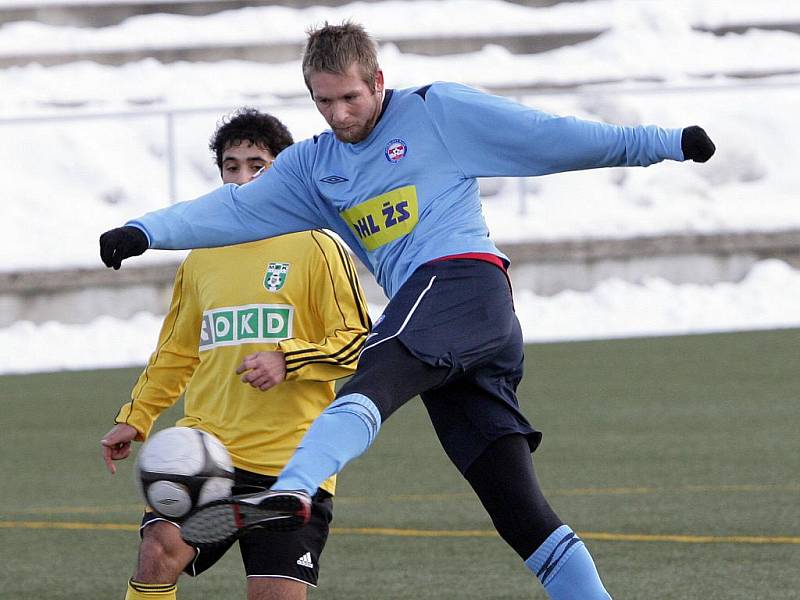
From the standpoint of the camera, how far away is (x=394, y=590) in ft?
23.1

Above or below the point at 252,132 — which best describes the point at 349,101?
above

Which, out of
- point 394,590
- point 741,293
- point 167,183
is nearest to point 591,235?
point 741,293

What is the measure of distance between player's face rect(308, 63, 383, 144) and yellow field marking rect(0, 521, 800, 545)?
3214 millimetres

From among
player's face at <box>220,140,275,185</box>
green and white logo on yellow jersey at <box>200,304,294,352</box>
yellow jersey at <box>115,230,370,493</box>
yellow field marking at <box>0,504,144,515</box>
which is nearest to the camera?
yellow jersey at <box>115,230,370,493</box>

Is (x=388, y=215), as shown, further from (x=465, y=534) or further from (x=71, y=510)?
(x=71, y=510)

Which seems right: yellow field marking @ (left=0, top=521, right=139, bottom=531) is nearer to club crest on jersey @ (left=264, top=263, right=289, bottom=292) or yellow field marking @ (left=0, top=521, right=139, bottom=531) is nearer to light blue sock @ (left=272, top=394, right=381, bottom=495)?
club crest on jersey @ (left=264, top=263, right=289, bottom=292)

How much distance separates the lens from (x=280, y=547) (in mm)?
5453

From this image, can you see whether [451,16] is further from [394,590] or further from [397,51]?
[394,590]

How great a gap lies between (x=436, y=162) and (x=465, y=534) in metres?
3.28

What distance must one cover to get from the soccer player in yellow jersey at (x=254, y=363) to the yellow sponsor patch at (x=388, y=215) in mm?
467

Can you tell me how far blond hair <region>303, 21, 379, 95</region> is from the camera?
5.04 m

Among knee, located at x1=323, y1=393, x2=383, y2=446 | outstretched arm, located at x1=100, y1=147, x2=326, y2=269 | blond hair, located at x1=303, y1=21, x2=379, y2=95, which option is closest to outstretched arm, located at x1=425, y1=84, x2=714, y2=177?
blond hair, located at x1=303, y1=21, x2=379, y2=95

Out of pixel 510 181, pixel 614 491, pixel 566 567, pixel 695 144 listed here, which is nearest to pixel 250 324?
pixel 566 567

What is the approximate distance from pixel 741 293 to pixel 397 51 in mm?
6149
